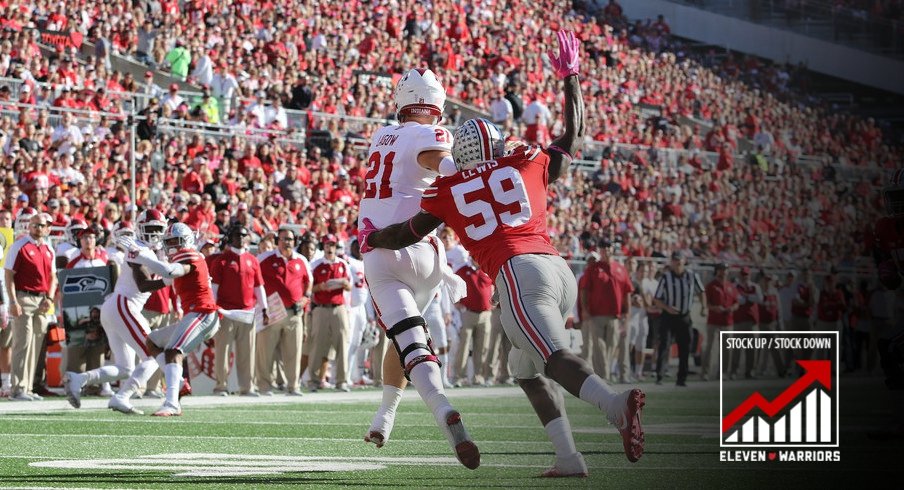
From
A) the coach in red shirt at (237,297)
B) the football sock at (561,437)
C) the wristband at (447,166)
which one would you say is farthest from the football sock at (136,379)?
the football sock at (561,437)

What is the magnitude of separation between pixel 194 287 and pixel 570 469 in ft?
18.8

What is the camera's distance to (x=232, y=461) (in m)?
7.66

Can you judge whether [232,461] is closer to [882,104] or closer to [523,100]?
[523,100]

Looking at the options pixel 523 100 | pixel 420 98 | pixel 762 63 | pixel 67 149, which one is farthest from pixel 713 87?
pixel 420 98

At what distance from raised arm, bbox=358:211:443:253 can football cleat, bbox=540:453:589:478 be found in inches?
48.4

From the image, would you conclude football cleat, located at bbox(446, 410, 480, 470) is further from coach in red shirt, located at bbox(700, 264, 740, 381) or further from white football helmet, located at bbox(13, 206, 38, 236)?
coach in red shirt, located at bbox(700, 264, 740, 381)

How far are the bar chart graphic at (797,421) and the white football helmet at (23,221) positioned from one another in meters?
8.01

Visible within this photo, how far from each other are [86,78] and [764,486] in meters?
15.6

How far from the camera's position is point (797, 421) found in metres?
8.45

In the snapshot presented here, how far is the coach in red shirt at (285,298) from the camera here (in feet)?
51.9

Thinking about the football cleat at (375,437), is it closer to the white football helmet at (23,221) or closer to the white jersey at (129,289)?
the white jersey at (129,289)

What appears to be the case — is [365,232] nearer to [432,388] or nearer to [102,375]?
[432,388]

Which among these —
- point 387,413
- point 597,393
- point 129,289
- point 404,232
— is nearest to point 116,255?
point 129,289

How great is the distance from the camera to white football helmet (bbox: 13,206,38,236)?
14570 mm
